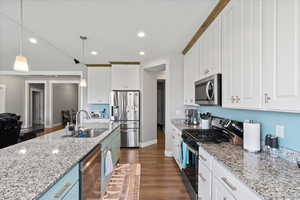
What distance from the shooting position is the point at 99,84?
6051mm

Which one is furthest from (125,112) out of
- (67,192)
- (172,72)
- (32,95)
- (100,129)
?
(32,95)

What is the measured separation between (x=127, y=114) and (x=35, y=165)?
4.15m

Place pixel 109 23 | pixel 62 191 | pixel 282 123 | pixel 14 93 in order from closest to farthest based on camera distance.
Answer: pixel 62 191 → pixel 282 123 → pixel 109 23 → pixel 14 93

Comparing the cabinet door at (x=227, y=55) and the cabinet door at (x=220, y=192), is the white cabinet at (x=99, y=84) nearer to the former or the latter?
the cabinet door at (x=227, y=55)

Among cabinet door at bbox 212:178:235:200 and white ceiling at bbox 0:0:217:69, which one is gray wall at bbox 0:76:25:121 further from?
cabinet door at bbox 212:178:235:200

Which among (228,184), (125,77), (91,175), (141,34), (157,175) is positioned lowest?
(157,175)

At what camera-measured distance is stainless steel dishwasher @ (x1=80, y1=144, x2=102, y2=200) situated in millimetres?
1564

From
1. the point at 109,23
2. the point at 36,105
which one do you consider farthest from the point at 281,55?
the point at 36,105

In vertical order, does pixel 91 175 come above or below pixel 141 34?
below

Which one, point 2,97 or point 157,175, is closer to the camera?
point 157,175

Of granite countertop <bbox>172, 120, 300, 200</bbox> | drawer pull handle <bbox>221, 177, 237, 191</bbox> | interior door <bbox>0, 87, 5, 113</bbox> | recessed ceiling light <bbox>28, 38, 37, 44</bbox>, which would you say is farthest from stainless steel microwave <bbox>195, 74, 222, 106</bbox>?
interior door <bbox>0, 87, 5, 113</bbox>

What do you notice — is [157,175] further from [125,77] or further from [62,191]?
[125,77]

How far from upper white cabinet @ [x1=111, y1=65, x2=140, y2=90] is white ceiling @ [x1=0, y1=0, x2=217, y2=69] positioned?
3.12ft

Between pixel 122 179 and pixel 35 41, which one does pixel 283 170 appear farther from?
pixel 35 41
